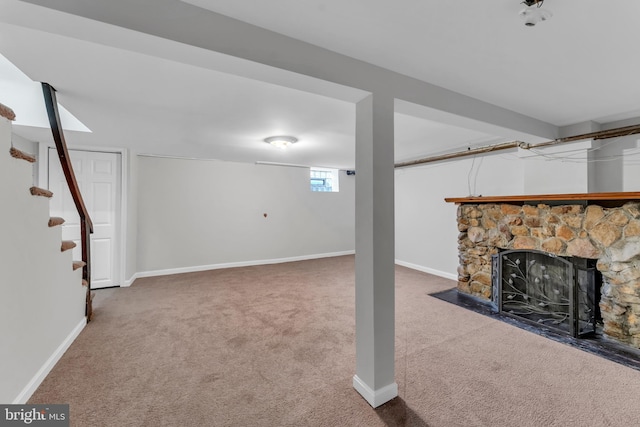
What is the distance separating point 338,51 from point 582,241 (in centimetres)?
301

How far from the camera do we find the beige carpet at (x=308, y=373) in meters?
1.64

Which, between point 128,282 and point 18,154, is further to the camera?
point 128,282

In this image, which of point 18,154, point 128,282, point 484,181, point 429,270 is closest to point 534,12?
point 18,154

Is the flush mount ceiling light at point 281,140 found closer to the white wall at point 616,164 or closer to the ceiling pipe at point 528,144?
the ceiling pipe at point 528,144

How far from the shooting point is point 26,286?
5.95 feet

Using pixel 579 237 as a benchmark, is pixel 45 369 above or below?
below

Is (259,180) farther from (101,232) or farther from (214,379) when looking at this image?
(214,379)

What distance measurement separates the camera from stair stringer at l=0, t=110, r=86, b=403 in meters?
1.60

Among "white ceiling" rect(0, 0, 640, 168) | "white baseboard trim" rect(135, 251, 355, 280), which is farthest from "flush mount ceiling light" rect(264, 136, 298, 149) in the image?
"white baseboard trim" rect(135, 251, 355, 280)

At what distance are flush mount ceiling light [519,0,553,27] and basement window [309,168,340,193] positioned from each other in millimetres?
5328

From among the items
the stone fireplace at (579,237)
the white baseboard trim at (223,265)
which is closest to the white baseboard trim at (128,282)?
the white baseboard trim at (223,265)

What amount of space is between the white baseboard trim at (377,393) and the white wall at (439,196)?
10.8ft

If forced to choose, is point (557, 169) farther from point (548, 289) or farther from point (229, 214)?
point (229, 214)

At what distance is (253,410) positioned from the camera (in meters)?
1.68
